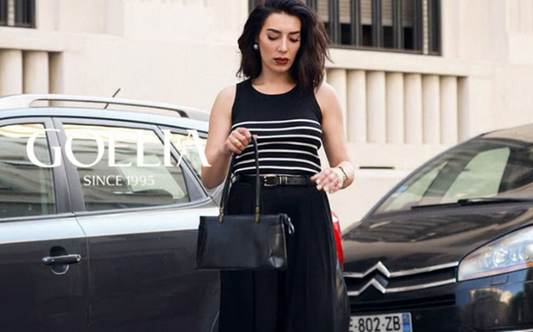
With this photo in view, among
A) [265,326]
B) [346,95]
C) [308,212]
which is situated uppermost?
[346,95]

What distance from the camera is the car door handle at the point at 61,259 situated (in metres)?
5.42

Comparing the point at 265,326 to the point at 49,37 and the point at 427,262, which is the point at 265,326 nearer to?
the point at 427,262

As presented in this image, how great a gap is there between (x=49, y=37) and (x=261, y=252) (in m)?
7.20

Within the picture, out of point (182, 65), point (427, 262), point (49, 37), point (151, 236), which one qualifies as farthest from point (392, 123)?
point (151, 236)

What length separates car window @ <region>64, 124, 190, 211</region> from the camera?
5.77 meters

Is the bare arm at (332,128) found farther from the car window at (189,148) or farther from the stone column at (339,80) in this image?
the stone column at (339,80)

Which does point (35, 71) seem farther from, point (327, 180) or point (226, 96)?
point (327, 180)

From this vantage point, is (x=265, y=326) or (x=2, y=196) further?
(x=2, y=196)

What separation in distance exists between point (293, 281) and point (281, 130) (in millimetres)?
519

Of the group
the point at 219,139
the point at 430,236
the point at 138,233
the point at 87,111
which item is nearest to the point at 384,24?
the point at 430,236

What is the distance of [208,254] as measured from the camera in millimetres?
4418

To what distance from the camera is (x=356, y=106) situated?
44.0ft

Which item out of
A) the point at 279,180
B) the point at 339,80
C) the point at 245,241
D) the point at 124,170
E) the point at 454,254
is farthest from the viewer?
the point at 339,80

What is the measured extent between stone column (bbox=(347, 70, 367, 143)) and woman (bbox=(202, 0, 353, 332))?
872cm
